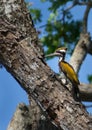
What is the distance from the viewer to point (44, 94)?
3975 mm

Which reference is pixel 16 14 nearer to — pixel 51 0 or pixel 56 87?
pixel 56 87

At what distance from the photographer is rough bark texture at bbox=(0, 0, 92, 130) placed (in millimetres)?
3930

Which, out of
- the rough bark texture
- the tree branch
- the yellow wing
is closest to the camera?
the rough bark texture

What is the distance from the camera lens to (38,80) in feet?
13.1

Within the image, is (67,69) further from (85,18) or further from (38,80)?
(85,18)

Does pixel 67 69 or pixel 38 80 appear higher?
pixel 67 69

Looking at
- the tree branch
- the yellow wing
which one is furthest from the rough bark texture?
the tree branch

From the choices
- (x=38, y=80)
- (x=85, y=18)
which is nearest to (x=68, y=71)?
(x=38, y=80)

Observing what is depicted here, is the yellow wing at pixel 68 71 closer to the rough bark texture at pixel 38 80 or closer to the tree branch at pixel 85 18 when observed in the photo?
the rough bark texture at pixel 38 80

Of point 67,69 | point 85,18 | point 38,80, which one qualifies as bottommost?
point 38,80

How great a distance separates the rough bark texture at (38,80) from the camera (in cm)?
393

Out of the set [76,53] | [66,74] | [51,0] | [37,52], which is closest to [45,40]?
[51,0]

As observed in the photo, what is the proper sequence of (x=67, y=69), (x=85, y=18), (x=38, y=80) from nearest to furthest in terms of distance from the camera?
(x=38, y=80) → (x=67, y=69) → (x=85, y=18)

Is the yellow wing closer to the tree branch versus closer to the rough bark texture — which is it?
the rough bark texture
